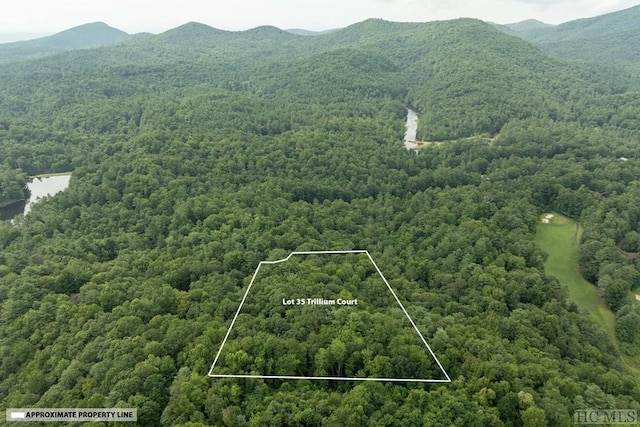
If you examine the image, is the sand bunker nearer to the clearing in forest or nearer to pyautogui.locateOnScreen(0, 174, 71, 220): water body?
the clearing in forest

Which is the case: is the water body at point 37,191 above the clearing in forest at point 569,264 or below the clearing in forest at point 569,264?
above

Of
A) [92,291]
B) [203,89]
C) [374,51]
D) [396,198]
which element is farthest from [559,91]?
[92,291]

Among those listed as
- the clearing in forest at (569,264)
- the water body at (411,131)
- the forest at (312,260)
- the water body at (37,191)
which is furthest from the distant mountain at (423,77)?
Result: the water body at (37,191)

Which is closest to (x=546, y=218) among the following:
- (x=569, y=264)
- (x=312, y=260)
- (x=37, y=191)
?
(x=569, y=264)

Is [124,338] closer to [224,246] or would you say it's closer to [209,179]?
[224,246]

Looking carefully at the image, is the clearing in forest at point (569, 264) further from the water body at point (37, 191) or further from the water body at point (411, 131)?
the water body at point (37, 191)

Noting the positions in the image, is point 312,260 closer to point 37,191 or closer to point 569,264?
point 569,264
